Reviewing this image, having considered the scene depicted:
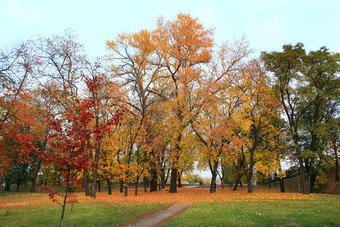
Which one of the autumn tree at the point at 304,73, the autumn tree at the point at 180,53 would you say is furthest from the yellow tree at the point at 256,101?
the autumn tree at the point at 180,53

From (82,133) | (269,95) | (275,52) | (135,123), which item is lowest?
(82,133)

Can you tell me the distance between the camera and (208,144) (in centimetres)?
2514

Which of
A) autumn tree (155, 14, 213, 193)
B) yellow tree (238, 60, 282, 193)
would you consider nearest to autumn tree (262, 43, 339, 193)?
yellow tree (238, 60, 282, 193)

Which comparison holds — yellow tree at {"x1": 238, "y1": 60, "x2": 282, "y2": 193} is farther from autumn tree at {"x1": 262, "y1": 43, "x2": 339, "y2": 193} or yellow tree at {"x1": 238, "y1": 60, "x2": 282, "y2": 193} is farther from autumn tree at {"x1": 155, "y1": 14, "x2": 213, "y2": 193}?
autumn tree at {"x1": 155, "y1": 14, "x2": 213, "y2": 193}

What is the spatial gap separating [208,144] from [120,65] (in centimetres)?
1295

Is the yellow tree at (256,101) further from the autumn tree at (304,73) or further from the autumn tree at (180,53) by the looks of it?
the autumn tree at (180,53)

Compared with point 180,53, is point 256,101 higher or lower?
lower

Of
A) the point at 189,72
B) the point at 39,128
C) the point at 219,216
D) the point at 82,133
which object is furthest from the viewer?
the point at 189,72

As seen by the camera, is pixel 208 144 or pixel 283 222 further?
pixel 208 144

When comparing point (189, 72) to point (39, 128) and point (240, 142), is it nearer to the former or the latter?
point (240, 142)

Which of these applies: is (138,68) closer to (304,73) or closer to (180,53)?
(180,53)

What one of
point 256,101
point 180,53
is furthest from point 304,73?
point 180,53

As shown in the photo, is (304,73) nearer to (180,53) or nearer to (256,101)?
(256,101)

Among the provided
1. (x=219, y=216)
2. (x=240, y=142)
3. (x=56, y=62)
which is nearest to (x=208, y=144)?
(x=240, y=142)
